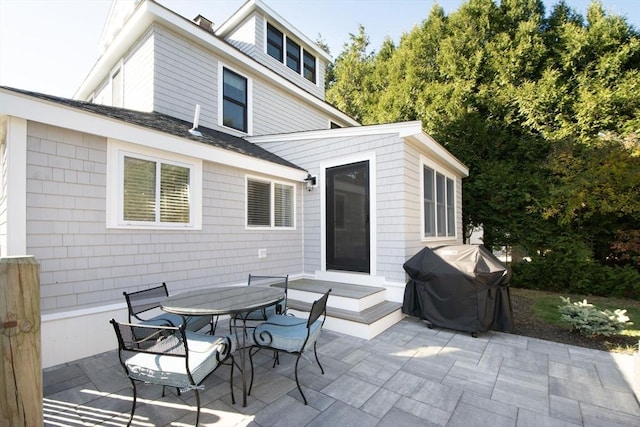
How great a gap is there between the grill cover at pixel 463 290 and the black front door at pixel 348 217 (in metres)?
1.29

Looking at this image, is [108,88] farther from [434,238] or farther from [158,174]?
[434,238]

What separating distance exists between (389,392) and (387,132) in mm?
4233

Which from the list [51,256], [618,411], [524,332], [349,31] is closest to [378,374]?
→ [618,411]

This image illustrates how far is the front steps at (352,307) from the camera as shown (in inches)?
170

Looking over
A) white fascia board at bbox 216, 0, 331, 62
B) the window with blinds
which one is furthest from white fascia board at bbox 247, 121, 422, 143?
white fascia board at bbox 216, 0, 331, 62

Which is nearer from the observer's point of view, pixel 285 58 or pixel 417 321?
pixel 417 321

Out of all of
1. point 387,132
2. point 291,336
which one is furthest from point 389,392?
point 387,132

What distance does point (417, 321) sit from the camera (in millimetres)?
5000

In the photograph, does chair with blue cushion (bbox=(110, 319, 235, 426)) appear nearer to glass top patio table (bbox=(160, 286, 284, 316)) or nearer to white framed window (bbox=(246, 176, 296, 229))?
glass top patio table (bbox=(160, 286, 284, 316))

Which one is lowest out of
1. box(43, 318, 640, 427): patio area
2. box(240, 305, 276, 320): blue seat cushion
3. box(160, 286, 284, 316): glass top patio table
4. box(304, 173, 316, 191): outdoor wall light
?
box(43, 318, 640, 427): patio area

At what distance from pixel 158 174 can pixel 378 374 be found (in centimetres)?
408

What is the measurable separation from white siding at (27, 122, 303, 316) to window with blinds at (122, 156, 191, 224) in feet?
0.81

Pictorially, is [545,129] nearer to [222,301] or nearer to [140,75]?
[222,301]

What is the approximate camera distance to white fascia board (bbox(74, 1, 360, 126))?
604 cm
